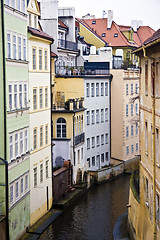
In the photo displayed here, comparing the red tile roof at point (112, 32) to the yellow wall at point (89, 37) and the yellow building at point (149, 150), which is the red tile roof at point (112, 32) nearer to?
the yellow wall at point (89, 37)

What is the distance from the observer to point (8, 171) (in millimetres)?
32531

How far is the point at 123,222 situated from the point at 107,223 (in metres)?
1.95

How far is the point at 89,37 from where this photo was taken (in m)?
79.8

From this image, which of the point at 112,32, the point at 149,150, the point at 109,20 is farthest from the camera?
the point at 109,20

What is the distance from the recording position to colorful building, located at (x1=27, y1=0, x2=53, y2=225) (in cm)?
3812

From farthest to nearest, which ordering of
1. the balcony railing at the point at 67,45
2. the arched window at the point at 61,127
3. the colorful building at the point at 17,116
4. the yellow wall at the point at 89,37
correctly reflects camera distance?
1. the yellow wall at the point at 89,37
2. the balcony railing at the point at 67,45
3. the arched window at the point at 61,127
4. the colorful building at the point at 17,116

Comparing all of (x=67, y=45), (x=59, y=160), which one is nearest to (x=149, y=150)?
(x=59, y=160)

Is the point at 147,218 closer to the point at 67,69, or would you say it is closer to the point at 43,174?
the point at 43,174

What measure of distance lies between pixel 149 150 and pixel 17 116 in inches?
337

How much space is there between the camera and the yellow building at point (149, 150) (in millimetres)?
26438

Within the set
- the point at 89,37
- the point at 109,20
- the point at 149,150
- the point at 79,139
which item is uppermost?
the point at 109,20

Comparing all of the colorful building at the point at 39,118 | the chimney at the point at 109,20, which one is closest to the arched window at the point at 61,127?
the colorful building at the point at 39,118

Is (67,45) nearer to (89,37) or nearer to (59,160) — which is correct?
(59,160)

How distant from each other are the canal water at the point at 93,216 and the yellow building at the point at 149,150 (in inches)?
173
